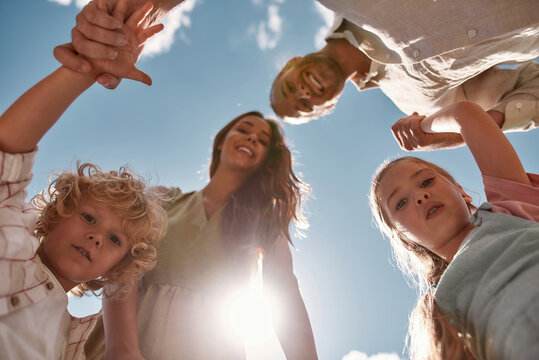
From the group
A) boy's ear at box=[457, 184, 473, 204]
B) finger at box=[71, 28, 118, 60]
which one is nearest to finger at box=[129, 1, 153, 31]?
finger at box=[71, 28, 118, 60]

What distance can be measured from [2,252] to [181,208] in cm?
105

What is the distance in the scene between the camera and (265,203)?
2270 mm

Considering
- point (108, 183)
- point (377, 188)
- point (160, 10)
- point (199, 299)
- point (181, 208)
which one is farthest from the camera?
point (181, 208)

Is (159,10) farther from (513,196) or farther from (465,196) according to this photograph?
(465,196)

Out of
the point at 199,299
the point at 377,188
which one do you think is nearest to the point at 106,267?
the point at 199,299

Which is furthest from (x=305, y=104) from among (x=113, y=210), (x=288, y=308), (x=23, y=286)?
(x=23, y=286)

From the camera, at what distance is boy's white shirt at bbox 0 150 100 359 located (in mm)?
1088

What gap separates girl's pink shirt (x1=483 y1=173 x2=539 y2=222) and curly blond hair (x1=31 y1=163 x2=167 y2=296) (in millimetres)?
1514

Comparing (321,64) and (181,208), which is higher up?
(321,64)

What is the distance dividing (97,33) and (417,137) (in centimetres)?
158

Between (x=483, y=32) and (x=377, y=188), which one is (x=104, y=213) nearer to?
(x=377, y=188)

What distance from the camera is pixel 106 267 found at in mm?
1413

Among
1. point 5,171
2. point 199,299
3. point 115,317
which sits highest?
point 5,171

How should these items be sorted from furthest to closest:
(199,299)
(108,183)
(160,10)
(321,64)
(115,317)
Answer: (321,64) → (199,299) → (108,183) → (115,317) → (160,10)
